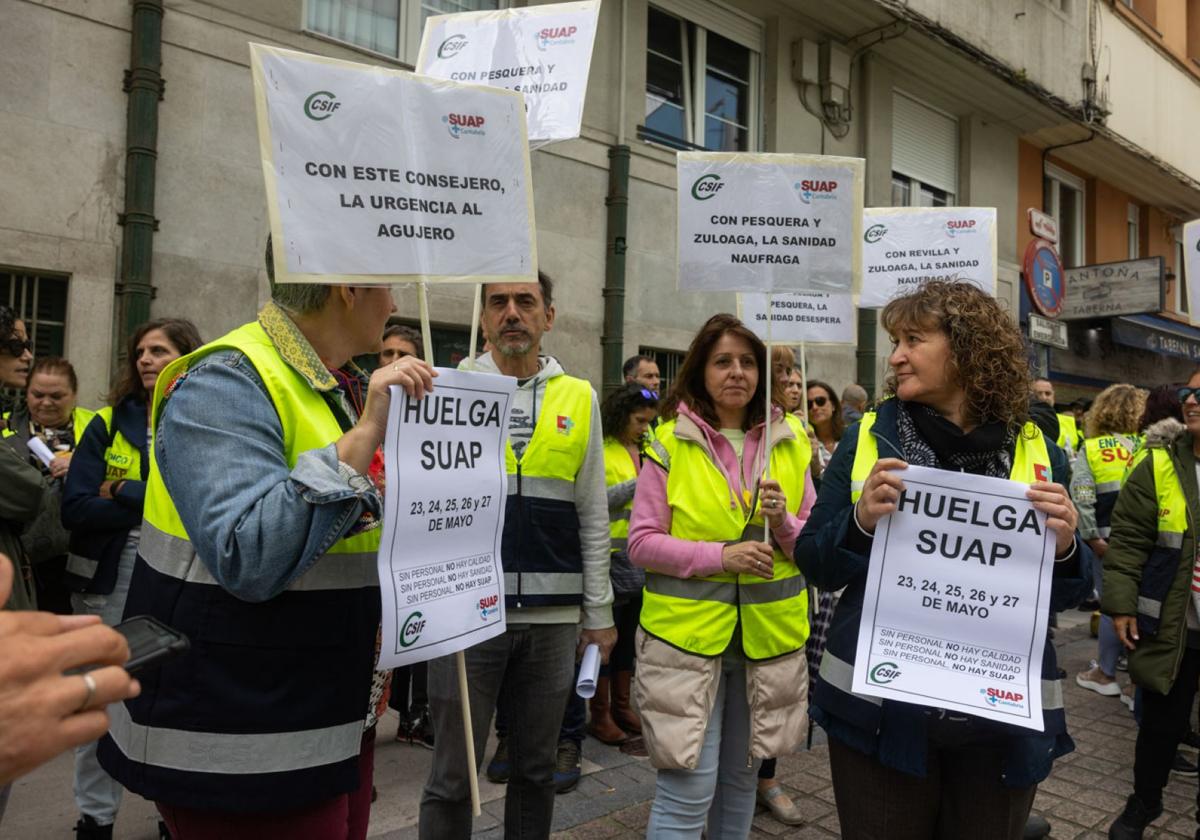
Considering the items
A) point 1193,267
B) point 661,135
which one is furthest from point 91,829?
point 661,135

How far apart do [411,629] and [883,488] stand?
119cm

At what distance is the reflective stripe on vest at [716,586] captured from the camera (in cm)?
277

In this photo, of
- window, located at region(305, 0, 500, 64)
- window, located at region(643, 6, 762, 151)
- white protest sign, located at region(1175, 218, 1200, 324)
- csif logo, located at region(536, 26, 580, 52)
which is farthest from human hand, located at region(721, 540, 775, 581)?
window, located at region(643, 6, 762, 151)

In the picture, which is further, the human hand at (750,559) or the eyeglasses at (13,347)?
the eyeglasses at (13,347)

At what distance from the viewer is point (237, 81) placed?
6.33m

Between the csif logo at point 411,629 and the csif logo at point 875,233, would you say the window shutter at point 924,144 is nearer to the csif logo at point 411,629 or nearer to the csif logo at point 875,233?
the csif logo at point 875,233

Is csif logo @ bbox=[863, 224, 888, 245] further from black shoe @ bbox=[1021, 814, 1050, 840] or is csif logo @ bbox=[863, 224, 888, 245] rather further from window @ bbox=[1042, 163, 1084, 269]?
window @ bbox=[1042, 163, 1084, 269]

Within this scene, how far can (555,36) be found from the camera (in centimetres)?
360

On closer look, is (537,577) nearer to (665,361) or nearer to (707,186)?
(707,186)

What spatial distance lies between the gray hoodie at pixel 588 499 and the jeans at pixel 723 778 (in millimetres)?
497

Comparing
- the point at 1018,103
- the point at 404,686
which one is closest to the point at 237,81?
the point at 404,686

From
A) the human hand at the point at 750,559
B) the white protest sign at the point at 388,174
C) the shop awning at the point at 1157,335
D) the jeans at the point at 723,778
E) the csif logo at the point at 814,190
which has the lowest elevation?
the jeans at the point at 723,778

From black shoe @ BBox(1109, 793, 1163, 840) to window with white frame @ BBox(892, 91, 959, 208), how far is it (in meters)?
10.2

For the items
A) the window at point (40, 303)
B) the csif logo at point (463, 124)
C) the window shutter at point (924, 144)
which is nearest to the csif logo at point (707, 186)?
the csif logo at point (463, 124)
